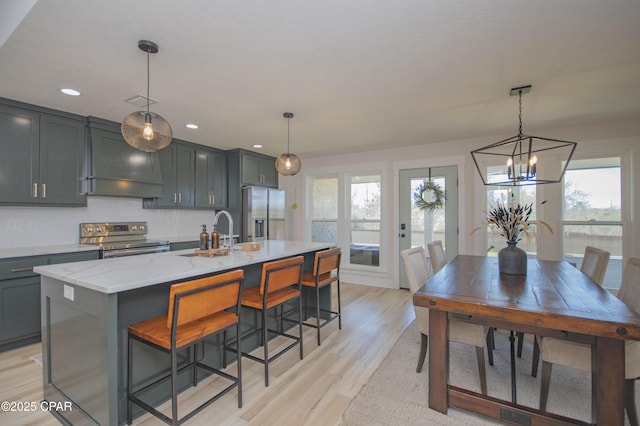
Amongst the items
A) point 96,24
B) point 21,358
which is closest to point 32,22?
point 96,24

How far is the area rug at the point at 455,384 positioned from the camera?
1890 millimetres

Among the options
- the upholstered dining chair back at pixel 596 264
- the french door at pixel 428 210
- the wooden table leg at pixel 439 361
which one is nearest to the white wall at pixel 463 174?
the french door at pixel 428 210

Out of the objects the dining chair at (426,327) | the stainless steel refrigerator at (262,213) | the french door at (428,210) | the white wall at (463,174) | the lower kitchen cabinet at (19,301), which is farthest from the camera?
the stainless steel refrigerator at (262,213)

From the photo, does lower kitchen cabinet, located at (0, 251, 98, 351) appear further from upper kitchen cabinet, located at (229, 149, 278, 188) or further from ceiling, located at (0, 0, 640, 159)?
upper kitchen cabinet, located at (229, 149, 278, 188)

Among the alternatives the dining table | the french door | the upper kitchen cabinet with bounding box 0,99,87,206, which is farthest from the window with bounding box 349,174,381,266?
the upper kitchen cabinet with bounding box 0,99,87,206

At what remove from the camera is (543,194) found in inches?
161

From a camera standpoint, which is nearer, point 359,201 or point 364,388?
point 364,388

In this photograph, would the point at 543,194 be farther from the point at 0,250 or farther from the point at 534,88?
the point at 0,250

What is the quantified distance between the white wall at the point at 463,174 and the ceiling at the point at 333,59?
1.09 ft

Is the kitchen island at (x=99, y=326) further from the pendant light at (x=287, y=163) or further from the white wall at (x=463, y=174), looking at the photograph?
the white wall at (x=463, y=174)

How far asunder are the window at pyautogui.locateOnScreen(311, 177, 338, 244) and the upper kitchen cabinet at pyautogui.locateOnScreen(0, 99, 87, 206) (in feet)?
12.3

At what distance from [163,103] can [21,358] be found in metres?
2.68

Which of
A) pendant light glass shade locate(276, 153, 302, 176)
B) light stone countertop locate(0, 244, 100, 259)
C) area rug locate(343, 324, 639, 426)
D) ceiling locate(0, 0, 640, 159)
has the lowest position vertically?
area rug locate(343, 324, 639, 426)

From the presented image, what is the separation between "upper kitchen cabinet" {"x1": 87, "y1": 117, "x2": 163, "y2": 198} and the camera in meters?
3.54
